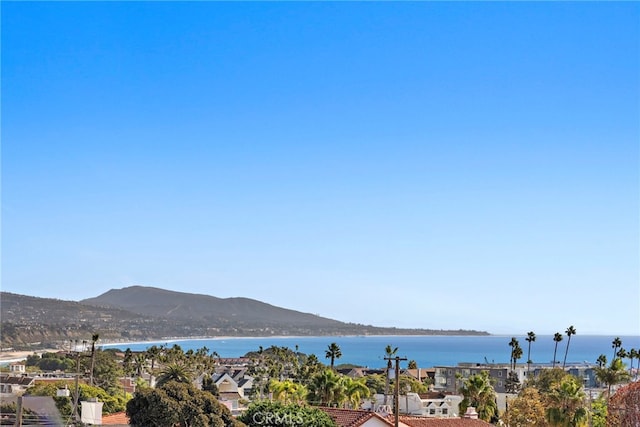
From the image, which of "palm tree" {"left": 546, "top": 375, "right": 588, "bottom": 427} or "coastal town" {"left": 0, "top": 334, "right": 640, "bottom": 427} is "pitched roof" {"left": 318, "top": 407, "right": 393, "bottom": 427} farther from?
"palm tree" {"left": 546, "top": 375, "right": 588, "bottom": 427}

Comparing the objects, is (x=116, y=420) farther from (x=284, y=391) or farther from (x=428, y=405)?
(x=428, y=405)

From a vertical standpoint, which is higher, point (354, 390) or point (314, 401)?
point (354, 390)

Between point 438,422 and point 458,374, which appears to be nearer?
point 438,422

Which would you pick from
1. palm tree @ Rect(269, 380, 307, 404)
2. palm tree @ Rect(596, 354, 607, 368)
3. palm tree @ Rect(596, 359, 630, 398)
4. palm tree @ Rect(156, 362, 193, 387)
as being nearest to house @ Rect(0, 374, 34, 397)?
palm tree @ Rect(269, 380, 307, 404)

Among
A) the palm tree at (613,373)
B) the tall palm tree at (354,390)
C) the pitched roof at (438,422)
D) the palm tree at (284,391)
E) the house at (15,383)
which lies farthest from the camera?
the house at (15,383)

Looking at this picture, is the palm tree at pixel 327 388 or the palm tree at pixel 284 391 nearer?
the palm tree at pixel 327 388

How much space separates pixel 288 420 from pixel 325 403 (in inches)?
885

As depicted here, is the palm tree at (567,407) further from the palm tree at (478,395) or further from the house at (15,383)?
the house at (15,383)

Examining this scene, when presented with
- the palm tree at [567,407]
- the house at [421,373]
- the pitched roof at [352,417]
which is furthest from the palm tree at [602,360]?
the pitched roof at [352,417]

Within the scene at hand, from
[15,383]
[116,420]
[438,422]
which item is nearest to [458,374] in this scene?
[15,383]

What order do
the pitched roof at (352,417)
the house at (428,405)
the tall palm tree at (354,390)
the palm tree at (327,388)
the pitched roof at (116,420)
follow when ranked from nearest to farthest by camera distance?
the pitched roof at (352,417) < the pitched roof at (116,420) < the palm tree at (327,388) < the tall palm tree at (354,390) < the house at (428,405)

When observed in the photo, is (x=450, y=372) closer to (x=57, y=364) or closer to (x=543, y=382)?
(x=543, y=382)

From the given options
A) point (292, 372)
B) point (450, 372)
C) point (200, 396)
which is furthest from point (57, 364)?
point (200, 396)

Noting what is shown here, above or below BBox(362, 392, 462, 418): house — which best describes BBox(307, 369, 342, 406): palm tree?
above
